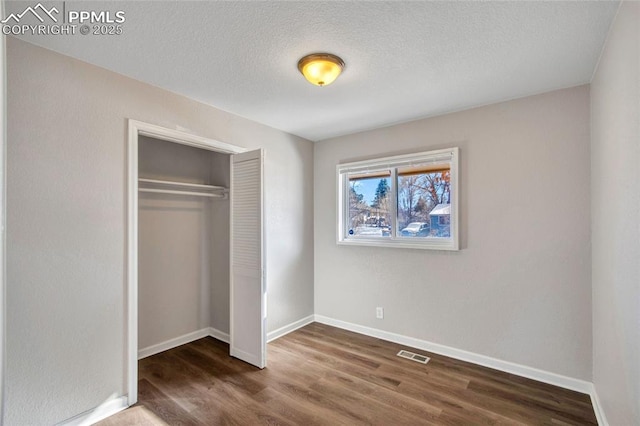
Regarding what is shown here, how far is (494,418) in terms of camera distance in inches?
85.4

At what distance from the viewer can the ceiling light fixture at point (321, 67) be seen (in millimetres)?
2047

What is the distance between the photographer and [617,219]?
174cm

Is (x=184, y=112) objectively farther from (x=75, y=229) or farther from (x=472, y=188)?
(x=472, y=188)

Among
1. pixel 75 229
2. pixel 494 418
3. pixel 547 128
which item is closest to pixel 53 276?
pixel 75 229

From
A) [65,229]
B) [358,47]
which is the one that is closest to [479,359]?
[358,47]

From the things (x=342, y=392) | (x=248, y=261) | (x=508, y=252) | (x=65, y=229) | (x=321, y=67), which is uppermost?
(x=321, y=67)

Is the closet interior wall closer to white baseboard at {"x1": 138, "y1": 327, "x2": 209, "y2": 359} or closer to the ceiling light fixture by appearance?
white baseboard at {"x1": 138, "y1": 327, "x2": 209, "y2": 359}

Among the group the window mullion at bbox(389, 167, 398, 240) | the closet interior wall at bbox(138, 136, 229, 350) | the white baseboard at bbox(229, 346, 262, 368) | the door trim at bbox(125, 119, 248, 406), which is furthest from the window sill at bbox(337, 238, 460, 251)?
the door trim at bbox(125, 119, 248, 406)

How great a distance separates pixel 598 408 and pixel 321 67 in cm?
310

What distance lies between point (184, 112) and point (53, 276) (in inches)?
62.7

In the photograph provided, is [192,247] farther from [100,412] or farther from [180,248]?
[100,412]

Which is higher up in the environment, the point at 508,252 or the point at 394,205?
the point at 394,205

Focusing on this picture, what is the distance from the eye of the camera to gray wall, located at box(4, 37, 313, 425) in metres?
1.85

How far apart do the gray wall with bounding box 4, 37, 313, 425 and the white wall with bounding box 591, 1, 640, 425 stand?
3.05 metres
